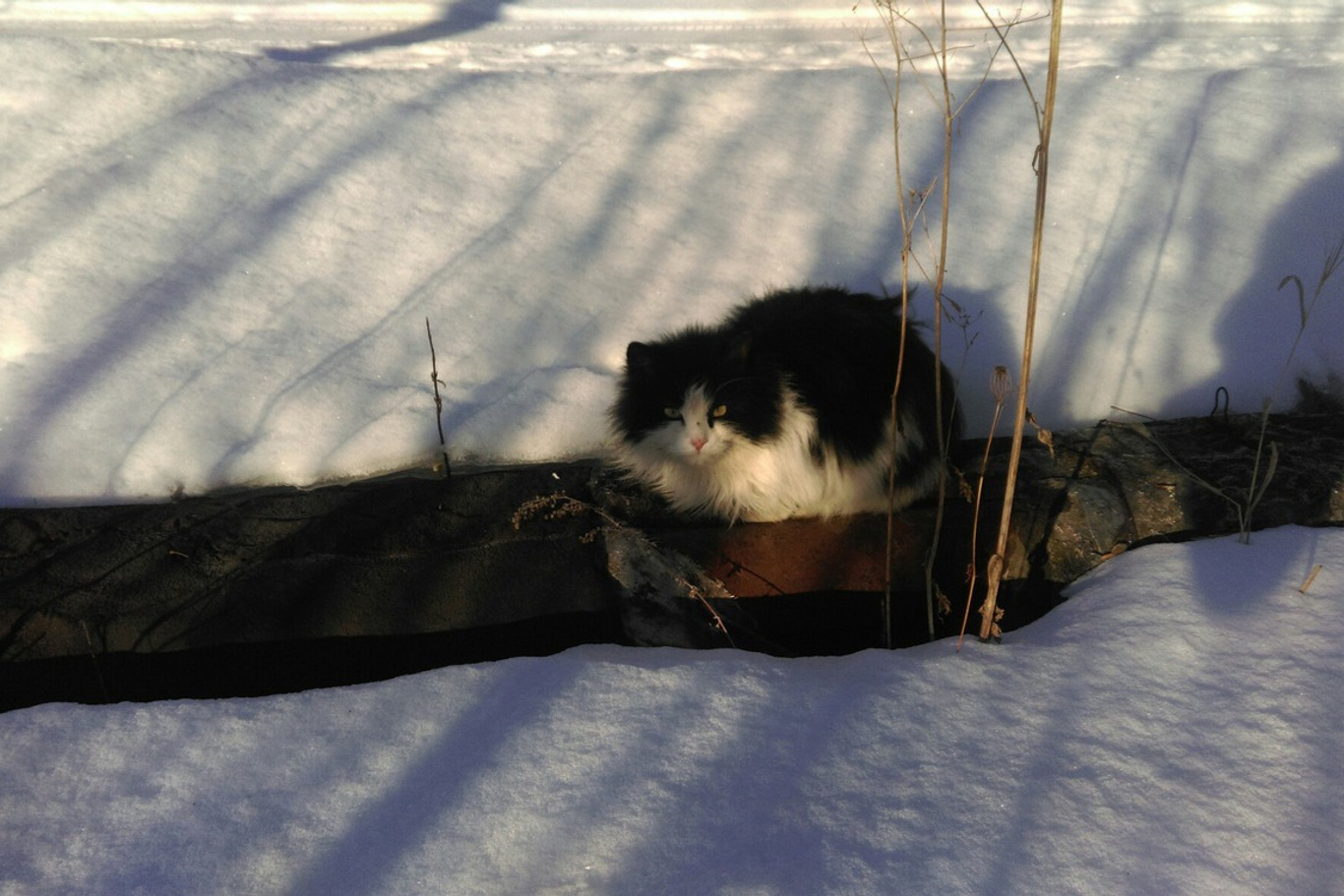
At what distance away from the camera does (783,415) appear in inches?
112

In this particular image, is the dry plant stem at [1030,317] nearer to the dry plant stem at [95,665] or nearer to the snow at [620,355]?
the snow at [620,355]

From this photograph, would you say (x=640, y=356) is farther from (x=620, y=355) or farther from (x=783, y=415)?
(x=620, y=355)

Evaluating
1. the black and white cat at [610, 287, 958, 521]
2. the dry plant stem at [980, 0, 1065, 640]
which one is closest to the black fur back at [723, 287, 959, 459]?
the black and white cat at [610, 287, 958, 521]

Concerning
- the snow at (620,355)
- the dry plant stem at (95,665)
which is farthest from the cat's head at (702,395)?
the dry plant stem at (95,665)

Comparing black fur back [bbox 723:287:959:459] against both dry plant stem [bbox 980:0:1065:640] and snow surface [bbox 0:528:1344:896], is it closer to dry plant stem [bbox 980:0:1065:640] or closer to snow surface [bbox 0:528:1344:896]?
dry plant stem [bbox 980:0:1065:640]

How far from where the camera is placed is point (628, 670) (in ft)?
7.67

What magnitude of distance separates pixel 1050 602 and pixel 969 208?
7.03ft

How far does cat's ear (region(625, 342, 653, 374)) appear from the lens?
2.83 m

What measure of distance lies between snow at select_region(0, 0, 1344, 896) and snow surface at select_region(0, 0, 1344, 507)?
0.8 inches

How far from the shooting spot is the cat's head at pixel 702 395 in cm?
276

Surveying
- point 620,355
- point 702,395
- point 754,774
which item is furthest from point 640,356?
point 754,774

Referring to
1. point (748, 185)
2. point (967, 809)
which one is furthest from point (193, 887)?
point (748, 185)

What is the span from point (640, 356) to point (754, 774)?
1.25 metres

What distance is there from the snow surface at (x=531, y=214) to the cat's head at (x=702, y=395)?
2.11 feet
